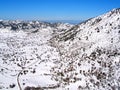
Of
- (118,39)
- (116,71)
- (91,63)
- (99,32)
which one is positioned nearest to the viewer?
(116,71)

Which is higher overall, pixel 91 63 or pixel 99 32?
pixel 99 32

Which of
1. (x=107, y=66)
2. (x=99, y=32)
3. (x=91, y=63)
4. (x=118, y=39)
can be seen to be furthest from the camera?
(x=99, y=32)

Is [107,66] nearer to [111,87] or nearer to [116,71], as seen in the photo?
[116,71]

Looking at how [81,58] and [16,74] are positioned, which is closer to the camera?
[16,74]

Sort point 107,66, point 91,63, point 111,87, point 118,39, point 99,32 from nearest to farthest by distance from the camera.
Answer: point 111,87 → point 107,66 → point 91,63 → point 118,39 → point 99,32

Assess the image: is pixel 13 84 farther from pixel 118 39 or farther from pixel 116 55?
pixel 118 39

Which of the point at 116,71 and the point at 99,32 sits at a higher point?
the point at 99,32

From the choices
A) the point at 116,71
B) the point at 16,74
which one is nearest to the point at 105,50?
the point at 116,71

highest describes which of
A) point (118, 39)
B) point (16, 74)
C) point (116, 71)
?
point (118, 39)

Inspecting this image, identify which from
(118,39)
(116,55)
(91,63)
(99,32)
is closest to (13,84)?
(91,63)
